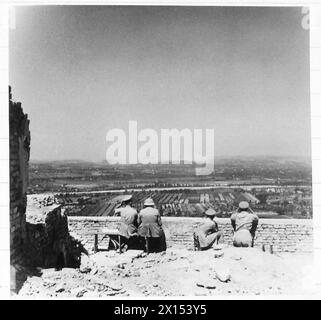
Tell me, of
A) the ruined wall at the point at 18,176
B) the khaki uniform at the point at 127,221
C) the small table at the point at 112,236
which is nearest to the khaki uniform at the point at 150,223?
the khaki uniform at the point at 127,221

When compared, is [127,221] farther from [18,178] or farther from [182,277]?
[18,178]

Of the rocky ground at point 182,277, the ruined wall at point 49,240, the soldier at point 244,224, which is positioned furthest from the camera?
the soldier at point 244,224

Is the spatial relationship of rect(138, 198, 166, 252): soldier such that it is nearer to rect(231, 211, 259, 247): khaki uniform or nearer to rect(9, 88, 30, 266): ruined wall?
rect(231, 211, 259, 247): khaki uniform

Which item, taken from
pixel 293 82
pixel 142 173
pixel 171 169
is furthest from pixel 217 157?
pixel 293 82

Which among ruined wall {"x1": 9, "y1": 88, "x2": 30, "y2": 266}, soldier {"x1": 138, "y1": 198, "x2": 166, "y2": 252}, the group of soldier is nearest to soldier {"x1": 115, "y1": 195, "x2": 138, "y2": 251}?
the group of soldier

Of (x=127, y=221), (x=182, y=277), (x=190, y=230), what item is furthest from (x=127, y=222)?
(x=182, y=277)

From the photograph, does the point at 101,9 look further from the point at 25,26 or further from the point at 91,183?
the point at 91,183

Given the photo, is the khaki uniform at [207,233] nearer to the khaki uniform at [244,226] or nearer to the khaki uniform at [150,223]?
the khaki uniform at [244,226]
